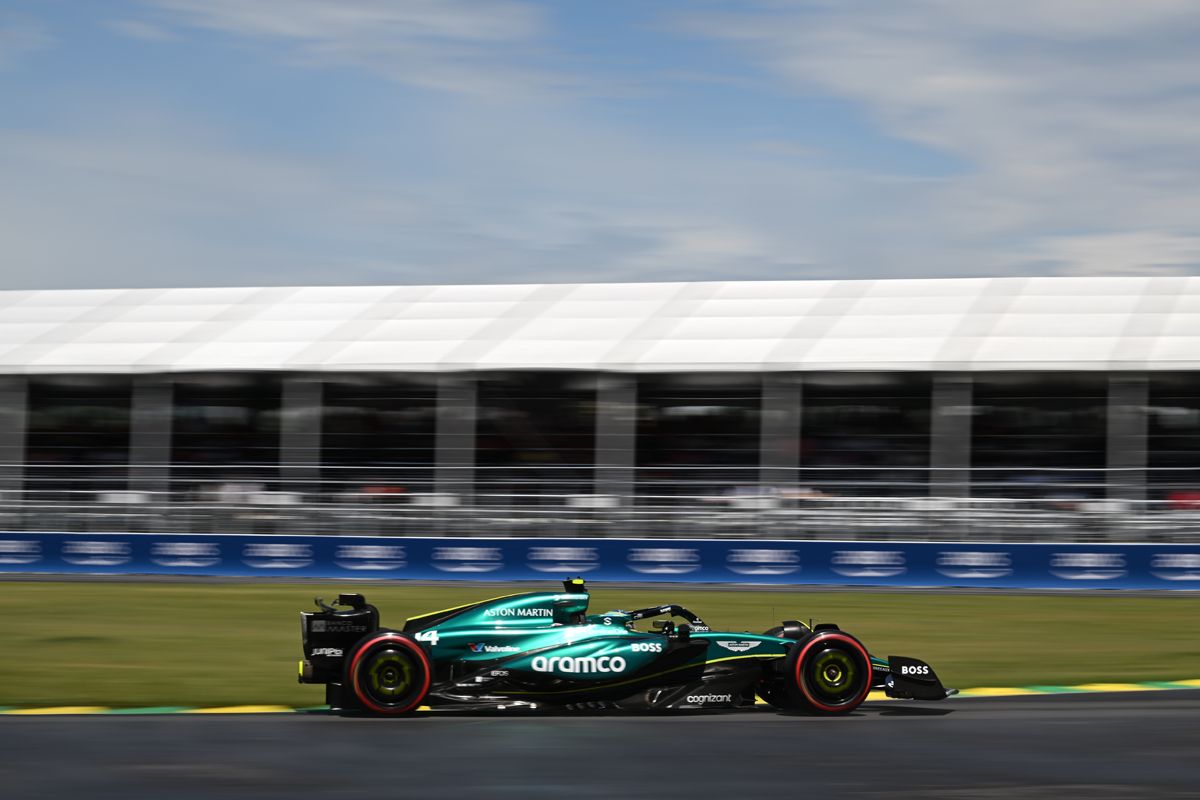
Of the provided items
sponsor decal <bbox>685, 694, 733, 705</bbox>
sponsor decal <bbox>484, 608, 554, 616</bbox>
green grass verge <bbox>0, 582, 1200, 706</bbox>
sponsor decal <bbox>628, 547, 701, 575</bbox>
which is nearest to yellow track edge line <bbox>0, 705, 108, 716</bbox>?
green grass verge <bbox>0, 582, 1200, 706</bbox>

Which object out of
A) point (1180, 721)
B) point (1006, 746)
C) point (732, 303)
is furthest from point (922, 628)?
point (732, 303)

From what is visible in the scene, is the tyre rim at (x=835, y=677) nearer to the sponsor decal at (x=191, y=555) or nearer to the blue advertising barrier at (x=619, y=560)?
the blue advertising barrier at (x=619, y=560)

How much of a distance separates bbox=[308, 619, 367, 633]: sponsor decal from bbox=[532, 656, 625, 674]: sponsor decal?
1109 mm

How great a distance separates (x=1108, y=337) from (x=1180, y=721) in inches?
584

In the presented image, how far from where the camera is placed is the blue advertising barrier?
19.0m

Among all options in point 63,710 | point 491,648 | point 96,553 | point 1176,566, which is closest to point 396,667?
point 491,648

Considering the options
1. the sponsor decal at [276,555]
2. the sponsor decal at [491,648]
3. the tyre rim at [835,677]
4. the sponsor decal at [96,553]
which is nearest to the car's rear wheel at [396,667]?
the sponsor decal at [491,648]

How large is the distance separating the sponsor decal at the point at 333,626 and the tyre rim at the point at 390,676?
26 cm

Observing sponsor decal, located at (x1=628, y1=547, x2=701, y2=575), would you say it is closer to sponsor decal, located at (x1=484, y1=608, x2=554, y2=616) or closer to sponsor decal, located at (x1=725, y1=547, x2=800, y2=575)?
sponsor decal, located at (x1=725, y1=547, x2=800, y2=575)

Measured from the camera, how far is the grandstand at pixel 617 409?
2161cm

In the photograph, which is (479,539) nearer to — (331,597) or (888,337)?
(331,597)

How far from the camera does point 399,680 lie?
8852mm

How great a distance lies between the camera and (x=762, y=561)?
1956 cm

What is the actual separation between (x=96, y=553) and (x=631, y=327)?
9203mm
